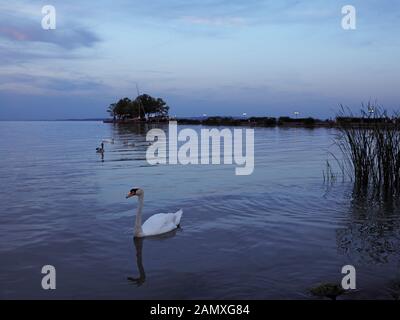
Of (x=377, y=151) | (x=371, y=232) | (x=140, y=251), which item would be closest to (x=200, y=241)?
(x=140, y=251)

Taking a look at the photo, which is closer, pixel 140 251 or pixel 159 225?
pixel 140 251

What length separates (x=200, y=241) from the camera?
11703 millimetres

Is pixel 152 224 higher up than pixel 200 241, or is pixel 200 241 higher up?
pixel 152 224

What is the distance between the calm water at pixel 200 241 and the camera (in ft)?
28.5

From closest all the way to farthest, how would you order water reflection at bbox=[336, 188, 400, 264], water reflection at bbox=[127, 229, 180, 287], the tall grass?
water reflection at bbox=[127, 229, 180, 287]
water reflection at bbox=[336, 188, 400, 264]
the tall grass

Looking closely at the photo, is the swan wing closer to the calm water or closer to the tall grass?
the calm water

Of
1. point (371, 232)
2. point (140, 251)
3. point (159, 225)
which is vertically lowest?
point (140, 251)

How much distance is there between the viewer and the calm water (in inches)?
342

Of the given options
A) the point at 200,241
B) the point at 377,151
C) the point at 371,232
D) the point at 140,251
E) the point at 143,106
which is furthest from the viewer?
the point at 143,106

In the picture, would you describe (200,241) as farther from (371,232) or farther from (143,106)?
(143,106)

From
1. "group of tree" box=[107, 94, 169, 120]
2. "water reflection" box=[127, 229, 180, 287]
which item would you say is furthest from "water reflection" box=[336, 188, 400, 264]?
"group of tree" box=[107, 94, 169, 120]
